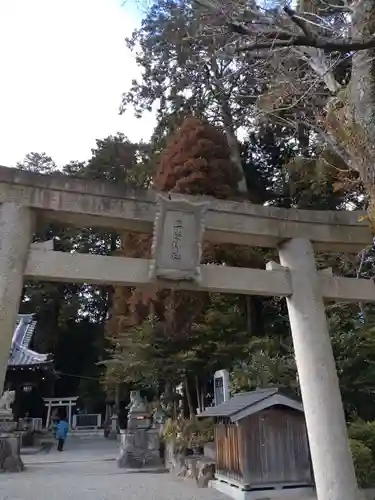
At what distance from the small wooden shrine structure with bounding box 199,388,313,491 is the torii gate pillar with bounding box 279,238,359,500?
2891 millimetres

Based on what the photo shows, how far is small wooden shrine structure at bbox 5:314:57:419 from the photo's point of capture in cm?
2475

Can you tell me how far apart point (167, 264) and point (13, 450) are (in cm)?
1133

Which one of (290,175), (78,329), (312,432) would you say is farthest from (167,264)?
(78,329)

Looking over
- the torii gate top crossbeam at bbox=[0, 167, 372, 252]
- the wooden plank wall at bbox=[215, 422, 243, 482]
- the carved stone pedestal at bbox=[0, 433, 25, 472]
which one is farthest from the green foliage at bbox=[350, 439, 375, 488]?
the carved stone pedestal at bbox=[0, 433, 25, 472]

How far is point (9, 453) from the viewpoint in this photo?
14477 mm

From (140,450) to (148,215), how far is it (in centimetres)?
1081

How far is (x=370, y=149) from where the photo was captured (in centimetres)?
664

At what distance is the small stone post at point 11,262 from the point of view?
515 cm

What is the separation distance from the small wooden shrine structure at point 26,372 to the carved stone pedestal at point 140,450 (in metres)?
10.1

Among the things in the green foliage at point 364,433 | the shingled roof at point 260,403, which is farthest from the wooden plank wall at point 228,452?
the green foliage at point 364,433

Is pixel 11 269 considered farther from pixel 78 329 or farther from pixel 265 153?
pixel 78 329

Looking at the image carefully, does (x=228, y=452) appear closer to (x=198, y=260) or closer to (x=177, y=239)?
(x=198, y=260)

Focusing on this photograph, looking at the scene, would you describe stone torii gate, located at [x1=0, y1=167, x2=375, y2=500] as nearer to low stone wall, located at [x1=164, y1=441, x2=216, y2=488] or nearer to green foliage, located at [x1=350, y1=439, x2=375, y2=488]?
green foliage, located at [x1=350, y1=439, x2=375, y2=488]

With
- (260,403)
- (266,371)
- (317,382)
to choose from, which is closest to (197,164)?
(266,371)
